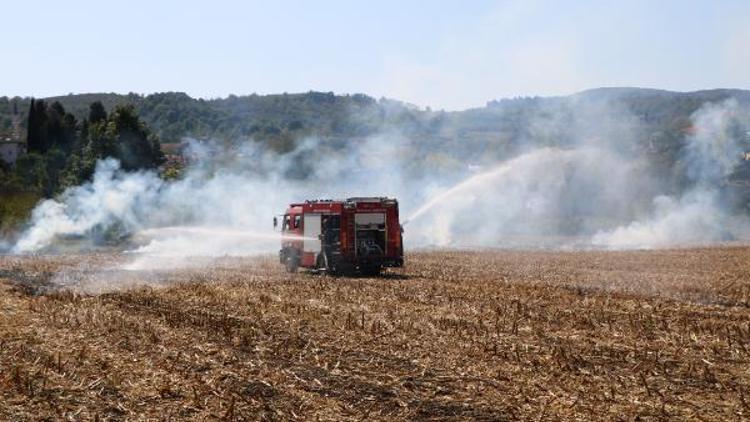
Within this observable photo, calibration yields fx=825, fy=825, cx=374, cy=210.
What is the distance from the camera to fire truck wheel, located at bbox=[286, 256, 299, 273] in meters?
35.9

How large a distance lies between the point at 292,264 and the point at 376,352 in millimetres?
22059

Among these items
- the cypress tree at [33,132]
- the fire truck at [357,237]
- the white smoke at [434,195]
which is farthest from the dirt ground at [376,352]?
the cypress tree at [33,132]

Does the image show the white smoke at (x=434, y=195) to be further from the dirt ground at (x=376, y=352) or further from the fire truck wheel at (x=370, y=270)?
the dirt ground at (x=376, y=352)

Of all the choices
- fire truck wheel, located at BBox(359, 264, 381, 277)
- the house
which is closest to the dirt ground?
fire truck wheel, located at BBox(359, 264, 381, 277)

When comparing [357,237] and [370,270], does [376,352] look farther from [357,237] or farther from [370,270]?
[370,270]

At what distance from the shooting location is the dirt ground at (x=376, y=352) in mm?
10703

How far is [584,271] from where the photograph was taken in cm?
3444

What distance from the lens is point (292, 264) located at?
36.1 metres

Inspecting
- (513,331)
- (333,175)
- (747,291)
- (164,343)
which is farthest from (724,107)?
(164,343)

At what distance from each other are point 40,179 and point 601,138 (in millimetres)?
62862

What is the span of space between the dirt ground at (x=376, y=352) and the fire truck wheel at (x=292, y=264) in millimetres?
9420

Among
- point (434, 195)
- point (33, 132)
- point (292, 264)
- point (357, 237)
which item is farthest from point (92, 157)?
point (33, 132)

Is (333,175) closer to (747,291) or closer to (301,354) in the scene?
(747,291)

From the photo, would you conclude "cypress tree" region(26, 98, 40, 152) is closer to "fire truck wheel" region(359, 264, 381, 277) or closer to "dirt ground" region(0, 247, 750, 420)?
"fire truck wheel" region(359, 264, 381, 277)
